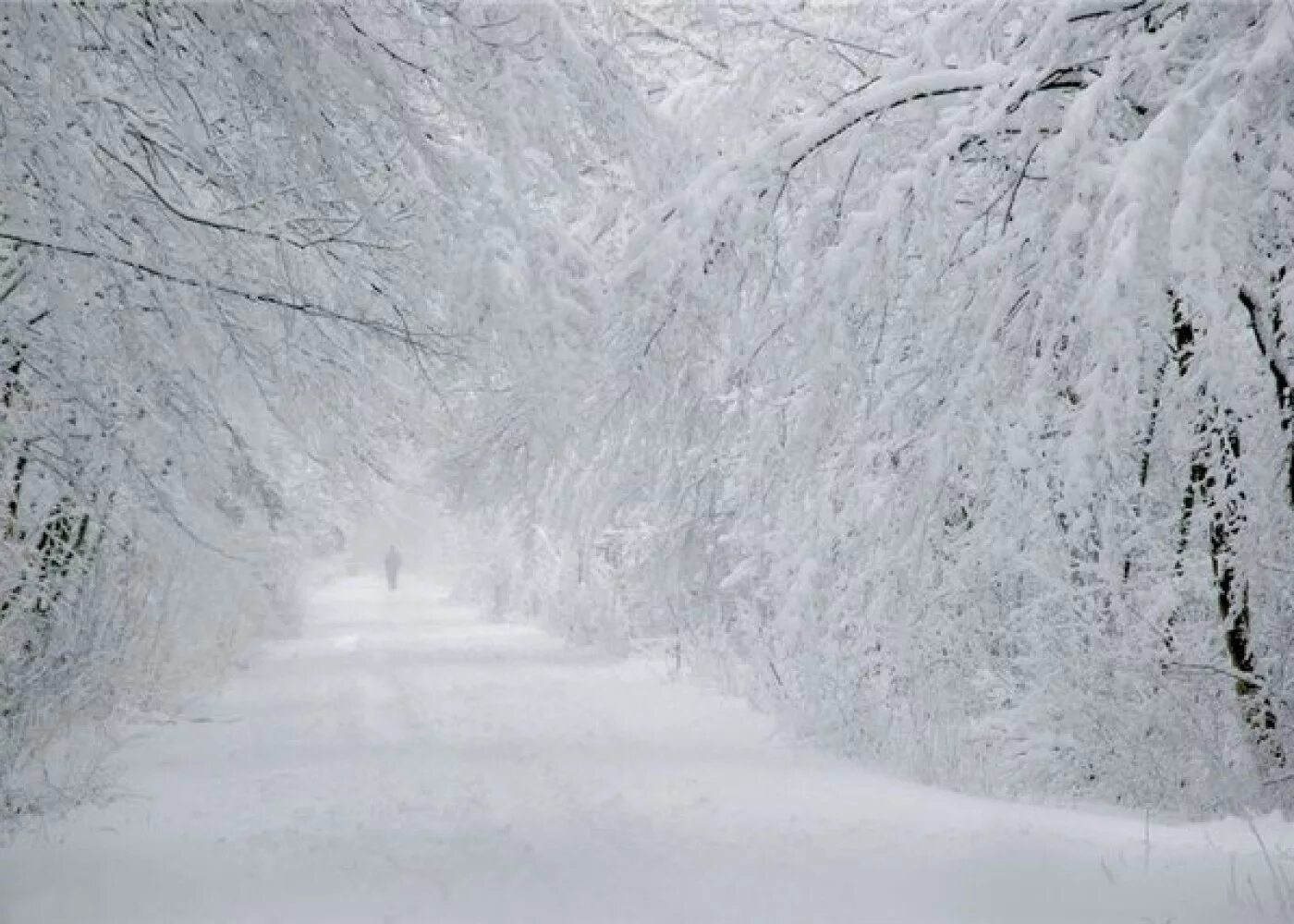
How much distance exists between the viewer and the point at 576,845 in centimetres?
645

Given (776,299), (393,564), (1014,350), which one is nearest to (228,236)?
(776,299)

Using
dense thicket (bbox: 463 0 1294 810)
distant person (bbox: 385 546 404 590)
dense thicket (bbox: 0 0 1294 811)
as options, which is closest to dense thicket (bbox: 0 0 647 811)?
dense thicket (bbox: 0 0 1294 811)

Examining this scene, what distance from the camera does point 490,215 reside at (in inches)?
255

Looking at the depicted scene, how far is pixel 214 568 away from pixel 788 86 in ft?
31.4

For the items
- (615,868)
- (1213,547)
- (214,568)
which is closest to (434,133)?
(615,868)

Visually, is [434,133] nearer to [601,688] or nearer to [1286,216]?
[1286,216]

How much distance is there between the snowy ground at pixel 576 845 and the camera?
5219mm

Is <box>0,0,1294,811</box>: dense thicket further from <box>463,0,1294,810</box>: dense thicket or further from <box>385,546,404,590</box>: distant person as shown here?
<box>385,546,404,590</box>: distant person

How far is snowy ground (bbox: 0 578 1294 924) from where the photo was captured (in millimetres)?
5219

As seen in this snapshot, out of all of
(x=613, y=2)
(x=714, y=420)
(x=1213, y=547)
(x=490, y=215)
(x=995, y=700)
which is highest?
(x=613, y=2)

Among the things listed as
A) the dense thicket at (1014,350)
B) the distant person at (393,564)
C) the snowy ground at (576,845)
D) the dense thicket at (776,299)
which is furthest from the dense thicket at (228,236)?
the distant person at (393,564)

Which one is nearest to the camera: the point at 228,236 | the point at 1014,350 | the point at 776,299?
the point at 1014,350

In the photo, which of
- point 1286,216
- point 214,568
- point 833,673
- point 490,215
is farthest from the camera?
point 214,568

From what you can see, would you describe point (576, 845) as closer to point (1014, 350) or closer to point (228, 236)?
point (1014, 350)
